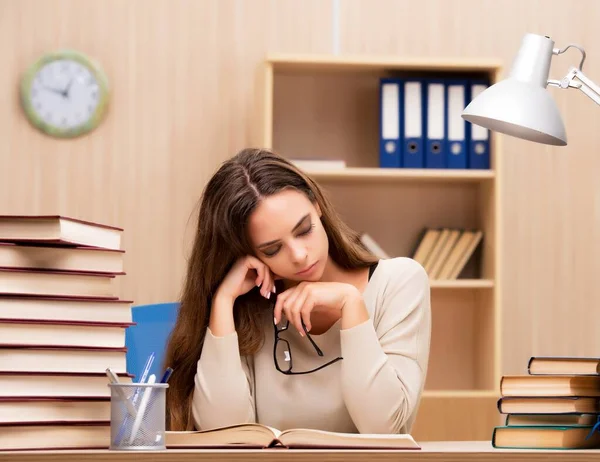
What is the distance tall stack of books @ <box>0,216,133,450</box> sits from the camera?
117 centimetres

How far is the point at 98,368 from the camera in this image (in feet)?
3.98

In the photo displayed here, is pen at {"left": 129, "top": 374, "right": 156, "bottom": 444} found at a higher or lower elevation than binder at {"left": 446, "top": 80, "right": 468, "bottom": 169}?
lower

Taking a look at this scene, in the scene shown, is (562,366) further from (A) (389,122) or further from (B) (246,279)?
(A) (389,122)

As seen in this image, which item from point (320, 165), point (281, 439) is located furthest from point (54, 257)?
point (320, 165)

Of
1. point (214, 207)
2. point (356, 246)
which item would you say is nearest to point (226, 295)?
point (214, 207)

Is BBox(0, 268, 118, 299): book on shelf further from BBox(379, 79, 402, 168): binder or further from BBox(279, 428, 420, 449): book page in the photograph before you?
BBox(379, 79, 402, 168): binder

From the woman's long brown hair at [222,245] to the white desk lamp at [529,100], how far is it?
1.52 feet

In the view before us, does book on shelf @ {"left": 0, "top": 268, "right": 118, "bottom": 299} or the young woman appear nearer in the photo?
book on shelf @ {"left": 0, "top": 268, "right": 118, "bottom": 299}

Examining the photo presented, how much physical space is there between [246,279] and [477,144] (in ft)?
6.32

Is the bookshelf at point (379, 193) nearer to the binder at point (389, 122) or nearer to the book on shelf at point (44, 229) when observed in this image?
the binder at point (389, 122)

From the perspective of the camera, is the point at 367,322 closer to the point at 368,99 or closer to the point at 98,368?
the point at 98,368

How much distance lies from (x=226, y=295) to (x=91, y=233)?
1.93 ft

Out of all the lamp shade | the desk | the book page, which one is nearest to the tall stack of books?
the desk

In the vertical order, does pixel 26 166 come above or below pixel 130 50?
below
